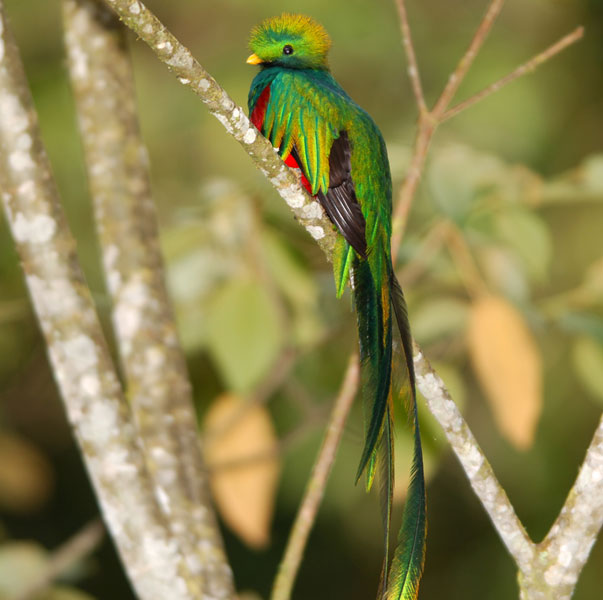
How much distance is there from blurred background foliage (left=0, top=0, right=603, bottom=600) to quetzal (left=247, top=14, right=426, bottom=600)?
0.30 metres

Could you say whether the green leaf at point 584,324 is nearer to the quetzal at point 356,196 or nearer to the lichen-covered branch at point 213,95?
→ the quetzal at point 356,196

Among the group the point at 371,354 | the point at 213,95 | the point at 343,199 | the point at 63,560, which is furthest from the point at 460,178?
the point at 63,560

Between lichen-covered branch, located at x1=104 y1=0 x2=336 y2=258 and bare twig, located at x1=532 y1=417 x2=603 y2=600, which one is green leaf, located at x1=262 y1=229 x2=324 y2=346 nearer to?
lichen-covered branch, located at x1=104 y1=0 x2=336 y2=258

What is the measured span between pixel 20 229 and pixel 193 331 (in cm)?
69

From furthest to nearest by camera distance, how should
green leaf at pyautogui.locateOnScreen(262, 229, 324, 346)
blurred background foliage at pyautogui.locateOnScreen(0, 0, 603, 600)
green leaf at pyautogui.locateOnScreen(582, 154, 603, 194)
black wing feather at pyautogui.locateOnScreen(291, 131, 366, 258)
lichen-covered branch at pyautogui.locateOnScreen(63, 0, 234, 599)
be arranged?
1. green leaf at pyautogui.locateOnScreen(262, 229, 324, 346)
2. blurred background foliage at pyautogui.locateOnScreen(0, 0, 603, 600)
3. green leaf at pyautogui.locateOnScreen(582, 154, 603, 194)
4. lichen-covered branch at pyautogui.locateOnScreen(63, 0, 234, 599)
5. black wing feather at pyautogui.locateOnScreen(291, 131, 366, 258)

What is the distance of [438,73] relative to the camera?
385 cm

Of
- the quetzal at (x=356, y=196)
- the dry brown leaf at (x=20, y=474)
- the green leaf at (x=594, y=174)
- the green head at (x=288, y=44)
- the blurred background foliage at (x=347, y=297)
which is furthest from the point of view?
the dry brown leaf at (x=20, y=474)

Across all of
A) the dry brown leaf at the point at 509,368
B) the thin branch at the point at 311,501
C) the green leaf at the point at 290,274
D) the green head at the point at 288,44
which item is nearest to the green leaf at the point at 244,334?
the green leaf at the point at 290,274

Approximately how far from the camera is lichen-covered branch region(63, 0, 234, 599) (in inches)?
60.4

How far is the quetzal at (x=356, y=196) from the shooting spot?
3.68 ft

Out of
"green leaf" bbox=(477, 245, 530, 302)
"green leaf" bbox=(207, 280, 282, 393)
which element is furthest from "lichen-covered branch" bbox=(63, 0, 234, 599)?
"green leaf" bbox=(477, 245, 530, 302)

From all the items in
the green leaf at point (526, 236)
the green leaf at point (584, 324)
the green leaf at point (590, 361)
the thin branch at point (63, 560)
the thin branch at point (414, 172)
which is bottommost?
the green leaf at point (590, 361)

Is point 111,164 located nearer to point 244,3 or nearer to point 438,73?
point 244,3

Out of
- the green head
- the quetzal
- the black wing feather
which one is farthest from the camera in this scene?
the green head
